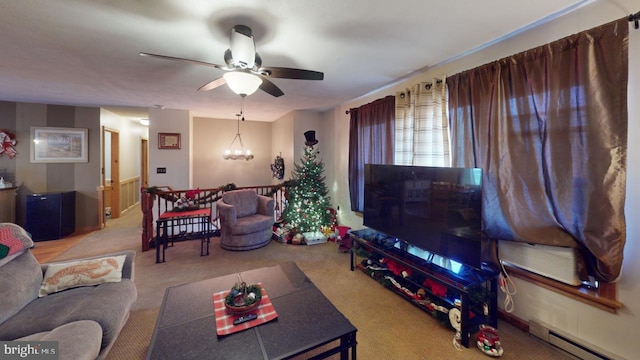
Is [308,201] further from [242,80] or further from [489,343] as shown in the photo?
[489,343]

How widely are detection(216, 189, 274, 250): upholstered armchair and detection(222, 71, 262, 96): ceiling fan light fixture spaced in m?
2.43

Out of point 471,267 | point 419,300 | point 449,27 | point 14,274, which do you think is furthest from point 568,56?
point 14,274

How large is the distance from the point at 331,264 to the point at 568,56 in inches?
122

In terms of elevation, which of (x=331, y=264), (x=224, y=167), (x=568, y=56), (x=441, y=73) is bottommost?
(x=331, y=264)

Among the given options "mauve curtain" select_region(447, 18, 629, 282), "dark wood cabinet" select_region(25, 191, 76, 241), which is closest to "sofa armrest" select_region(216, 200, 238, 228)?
"dark wood cabinet" select_region(25, 191, 76, 241)

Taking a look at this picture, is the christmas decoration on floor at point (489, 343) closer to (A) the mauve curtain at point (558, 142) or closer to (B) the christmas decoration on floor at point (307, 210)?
(A) the mauve curtain at point (558, 142)

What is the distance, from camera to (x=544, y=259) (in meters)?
1.89

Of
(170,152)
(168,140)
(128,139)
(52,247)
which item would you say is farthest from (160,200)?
(128,139)

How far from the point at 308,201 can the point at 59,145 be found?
499 centimetres

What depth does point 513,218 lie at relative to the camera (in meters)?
1.99

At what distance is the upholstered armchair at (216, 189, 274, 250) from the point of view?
12.6 ft

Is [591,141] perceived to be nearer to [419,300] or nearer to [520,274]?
[520,274]

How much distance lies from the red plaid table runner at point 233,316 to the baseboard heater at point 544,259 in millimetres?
2056

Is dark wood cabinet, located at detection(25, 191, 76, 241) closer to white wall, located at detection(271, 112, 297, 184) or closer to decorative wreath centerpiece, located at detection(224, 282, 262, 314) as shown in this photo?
white wall, located at detection(271, 112, 297, 184)
